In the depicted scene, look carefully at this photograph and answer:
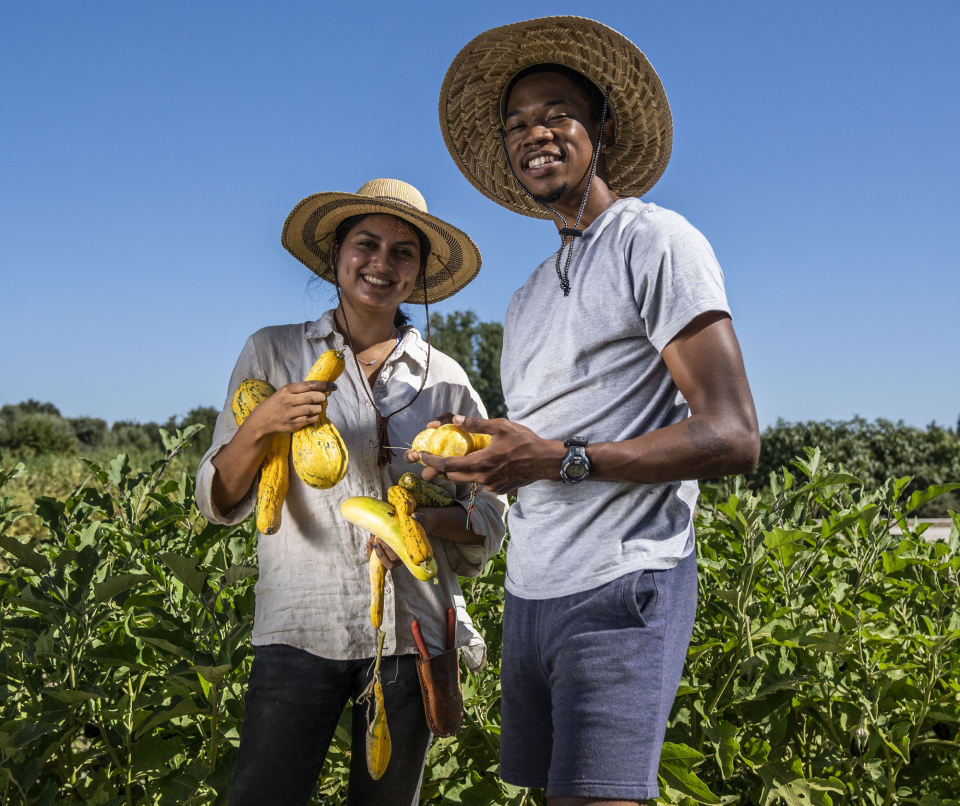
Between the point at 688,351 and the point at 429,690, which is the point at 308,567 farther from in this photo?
the point at 688,351

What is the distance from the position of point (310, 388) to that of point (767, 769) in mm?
1772

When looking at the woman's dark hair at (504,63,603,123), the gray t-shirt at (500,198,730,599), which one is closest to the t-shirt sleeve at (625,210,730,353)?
the gray t-shirt at (500,198,730,599)

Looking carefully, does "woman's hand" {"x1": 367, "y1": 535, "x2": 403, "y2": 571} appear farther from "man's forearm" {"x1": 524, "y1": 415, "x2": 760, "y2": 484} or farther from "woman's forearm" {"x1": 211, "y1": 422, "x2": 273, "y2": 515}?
"man's forearm" {"x1": 524, "y1": 415, "x2": 760, "y2": 484}

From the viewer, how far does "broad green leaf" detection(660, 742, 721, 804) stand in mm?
2100

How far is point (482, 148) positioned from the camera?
2369 mm

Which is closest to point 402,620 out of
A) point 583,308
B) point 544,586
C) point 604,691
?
point 544,586

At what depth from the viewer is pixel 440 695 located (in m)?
1.83

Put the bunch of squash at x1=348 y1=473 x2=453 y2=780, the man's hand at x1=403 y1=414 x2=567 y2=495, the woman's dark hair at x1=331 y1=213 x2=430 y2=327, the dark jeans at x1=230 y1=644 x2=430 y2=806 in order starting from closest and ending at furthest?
the man's hand at x1=403 y1=414 x2=567 y2=495
the bunch of squash at x1=348 y1=473 x2=453 y2=780
the dark jeans at x1=230 y1=644 x2=430 y2=806
the woman's dark hair at x1=331 y1=213 x2=430 y2=327

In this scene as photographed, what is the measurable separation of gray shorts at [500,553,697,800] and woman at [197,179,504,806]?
1.51 feet

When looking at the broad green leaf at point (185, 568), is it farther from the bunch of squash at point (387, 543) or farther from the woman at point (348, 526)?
the bunch of squash at point (387, 543)

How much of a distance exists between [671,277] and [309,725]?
1.31 metres

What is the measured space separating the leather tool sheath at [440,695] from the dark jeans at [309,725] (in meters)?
0.07

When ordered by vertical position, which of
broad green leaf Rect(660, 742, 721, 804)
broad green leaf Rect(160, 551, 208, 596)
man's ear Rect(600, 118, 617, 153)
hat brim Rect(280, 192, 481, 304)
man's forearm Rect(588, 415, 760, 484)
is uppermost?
man's ear Rect(600, 118, 617, 153)

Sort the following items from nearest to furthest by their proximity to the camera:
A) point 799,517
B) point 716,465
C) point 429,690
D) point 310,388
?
point 716,465, point 310,388, point 429,690, point 799,517
